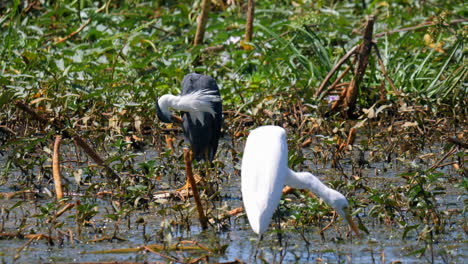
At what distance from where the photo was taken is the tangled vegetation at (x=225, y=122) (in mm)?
4117

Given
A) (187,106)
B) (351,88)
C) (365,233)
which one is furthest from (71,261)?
(351,88)

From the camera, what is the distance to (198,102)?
5.66 meters

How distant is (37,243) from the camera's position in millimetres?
3922

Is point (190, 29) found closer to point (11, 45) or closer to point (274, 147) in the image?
point (11, 45)

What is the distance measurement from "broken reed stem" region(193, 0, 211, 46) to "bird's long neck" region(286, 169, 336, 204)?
4.17 metres

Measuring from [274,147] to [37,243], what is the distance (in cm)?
115

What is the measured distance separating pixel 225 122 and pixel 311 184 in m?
3.04

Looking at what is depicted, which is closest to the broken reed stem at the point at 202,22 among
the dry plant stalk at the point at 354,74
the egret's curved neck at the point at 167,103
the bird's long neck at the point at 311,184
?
the dry plant stalk at the point at 354,74

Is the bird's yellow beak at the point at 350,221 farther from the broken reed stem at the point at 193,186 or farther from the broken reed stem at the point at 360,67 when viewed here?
the broken reed stem at the point at 360,67

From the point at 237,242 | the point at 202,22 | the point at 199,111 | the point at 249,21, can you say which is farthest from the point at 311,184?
the point at 202,22

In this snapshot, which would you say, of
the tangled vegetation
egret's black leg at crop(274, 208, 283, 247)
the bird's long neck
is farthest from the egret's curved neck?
the bird's long neck

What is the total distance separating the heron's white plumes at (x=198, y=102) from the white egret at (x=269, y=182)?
171cm

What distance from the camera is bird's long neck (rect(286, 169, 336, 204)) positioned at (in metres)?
3.71

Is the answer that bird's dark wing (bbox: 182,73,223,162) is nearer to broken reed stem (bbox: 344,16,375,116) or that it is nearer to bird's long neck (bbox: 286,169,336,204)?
broken reed stem (bbox: 344,16,375,116)
